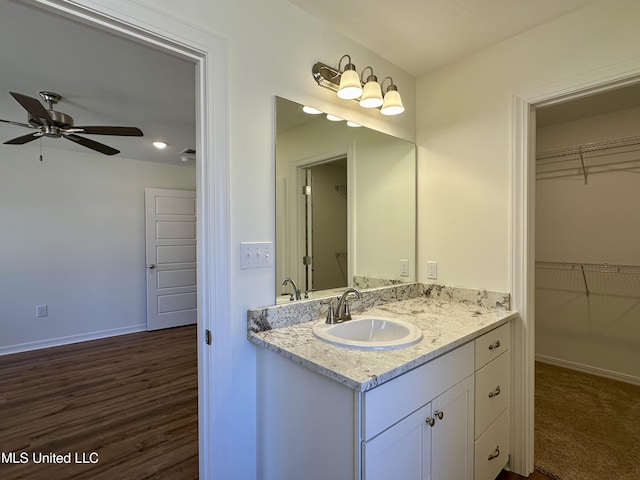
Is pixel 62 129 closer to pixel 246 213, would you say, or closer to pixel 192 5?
pixel 192 5

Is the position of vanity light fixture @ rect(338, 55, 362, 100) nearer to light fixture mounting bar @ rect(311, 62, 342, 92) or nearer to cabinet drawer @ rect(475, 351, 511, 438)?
light fixture mounting bar @ rect(311, 62, 342, 92)

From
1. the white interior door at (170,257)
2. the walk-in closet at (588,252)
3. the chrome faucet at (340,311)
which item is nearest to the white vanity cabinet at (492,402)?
the chrome faucet at (340,311)

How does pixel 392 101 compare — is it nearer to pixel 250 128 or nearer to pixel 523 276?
pixel 250 128

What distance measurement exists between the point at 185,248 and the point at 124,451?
10.4 ft

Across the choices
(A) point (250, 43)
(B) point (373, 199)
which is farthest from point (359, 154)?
(A) point (250, 43)

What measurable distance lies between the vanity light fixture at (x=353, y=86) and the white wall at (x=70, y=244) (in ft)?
12.2

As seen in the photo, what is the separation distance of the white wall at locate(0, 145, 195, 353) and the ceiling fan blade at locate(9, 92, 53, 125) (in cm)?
192

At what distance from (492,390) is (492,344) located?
22 centimetres

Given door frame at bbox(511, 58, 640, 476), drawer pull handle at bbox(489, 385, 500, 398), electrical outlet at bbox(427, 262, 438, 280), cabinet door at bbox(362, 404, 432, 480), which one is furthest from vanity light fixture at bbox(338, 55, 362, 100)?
drawer pull handle at bbox(489, 385, 500, 398)

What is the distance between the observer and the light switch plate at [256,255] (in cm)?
136

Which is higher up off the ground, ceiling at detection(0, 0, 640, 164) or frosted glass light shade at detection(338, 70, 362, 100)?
ceiling at detection(0, 0, 640, 164)

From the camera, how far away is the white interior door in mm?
4508

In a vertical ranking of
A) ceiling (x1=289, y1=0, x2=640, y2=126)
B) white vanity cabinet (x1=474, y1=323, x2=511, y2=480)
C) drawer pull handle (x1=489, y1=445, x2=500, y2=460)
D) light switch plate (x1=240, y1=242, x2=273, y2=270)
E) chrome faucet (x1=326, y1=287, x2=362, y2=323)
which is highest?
ceiling (x1=289, y1=0, x2=640, y2=126)

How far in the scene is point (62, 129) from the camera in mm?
2469
